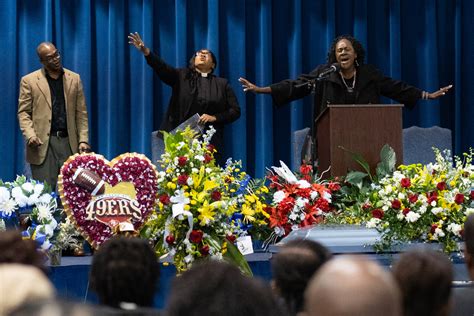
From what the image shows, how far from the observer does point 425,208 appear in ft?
14.6

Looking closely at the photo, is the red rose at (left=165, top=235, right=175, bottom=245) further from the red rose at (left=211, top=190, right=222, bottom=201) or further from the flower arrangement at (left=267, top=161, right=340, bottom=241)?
the flower arrangement at (left=267, top=161, right=340, bottom=241)

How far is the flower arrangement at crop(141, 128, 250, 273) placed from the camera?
4555 millimetres

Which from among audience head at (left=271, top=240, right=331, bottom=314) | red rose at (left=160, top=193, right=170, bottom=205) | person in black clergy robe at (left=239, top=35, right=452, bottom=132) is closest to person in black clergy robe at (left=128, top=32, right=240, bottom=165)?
person in black clergy robe at (left=239, top=35, right=452, bottom=132)

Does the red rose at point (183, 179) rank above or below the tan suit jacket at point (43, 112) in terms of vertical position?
below

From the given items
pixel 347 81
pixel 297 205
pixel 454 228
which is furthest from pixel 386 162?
pixel 347 81

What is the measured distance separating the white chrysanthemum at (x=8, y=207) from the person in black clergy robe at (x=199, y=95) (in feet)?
9.60

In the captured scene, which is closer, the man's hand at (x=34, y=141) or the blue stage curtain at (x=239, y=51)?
the man's hand at (x=34, y=141)

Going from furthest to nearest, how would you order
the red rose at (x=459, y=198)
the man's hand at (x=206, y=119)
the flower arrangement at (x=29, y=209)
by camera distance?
1. the man's hand at (x=206, y=119)
2. the flower arrangement at (x=29, y=209)
3. the red rose at (x=459, y=198)

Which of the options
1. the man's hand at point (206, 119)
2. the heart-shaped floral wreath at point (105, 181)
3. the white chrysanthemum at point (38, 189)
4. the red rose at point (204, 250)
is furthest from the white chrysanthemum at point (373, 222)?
the man's hand at point (206, 119)

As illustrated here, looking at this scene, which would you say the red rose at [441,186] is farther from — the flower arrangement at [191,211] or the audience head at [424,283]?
the audience head at [424,283]

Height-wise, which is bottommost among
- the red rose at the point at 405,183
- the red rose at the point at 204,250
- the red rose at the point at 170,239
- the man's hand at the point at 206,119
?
the red rose at the point at 204,250

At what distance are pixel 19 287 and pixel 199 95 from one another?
6498 mm

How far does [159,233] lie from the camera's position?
15.5ft

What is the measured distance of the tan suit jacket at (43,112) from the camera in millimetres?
7484
